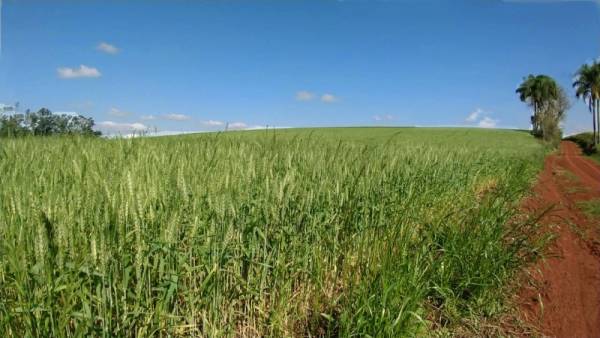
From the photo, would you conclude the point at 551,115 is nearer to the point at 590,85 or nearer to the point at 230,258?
the point at 590,85

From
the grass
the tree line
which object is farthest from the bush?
the grass

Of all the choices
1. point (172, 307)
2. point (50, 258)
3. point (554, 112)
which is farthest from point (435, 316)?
point (554, 112)

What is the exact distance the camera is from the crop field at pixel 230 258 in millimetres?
1417

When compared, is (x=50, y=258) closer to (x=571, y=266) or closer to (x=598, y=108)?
(x=571, y=266)

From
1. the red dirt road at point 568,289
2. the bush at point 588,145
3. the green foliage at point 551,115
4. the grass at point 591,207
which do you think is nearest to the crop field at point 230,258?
the red dirt road at point 568,289

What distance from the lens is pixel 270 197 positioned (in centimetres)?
229

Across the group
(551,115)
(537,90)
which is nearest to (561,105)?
(551,115)

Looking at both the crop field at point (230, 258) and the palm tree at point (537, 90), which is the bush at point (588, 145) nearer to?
the palm tree at point (537, 90)

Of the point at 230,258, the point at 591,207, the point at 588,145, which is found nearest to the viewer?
the point at 230,258

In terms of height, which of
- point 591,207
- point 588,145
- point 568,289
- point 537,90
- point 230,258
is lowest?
point 568,289

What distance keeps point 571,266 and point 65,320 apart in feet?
14.2

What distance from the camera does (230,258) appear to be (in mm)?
1873

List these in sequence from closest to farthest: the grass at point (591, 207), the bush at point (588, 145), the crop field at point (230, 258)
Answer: the crop field at point (230, 258), the grass at point (591, 207), the bush at point (588, 145)

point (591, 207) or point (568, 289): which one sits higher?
point (591, 207)
